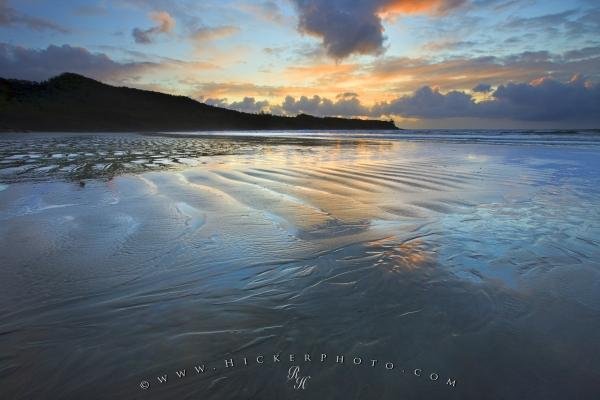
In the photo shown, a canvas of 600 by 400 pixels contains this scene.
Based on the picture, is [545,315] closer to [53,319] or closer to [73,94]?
[53,319]

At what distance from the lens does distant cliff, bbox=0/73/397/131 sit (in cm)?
5562

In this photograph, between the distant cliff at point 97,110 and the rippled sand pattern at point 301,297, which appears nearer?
the rippled sand pattern at point 301,297

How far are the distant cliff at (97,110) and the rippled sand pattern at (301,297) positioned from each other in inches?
1956

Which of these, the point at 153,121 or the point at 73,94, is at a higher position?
the point at 73,94

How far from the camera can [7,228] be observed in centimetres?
403

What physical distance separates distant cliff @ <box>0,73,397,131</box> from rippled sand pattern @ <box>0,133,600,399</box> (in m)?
49.7

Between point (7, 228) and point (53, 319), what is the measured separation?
2606 millimetres

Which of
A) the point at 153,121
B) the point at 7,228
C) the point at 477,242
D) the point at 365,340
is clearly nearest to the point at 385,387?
the point at 365,340
